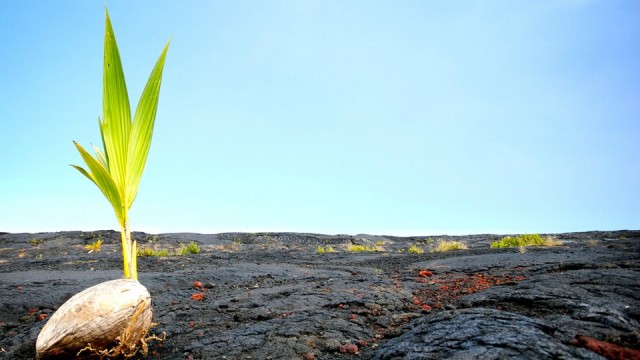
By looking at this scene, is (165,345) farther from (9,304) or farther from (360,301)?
(9,304)

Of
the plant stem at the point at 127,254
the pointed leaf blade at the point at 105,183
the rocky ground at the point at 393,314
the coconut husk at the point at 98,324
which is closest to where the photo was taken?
the rocky ground at the point at 393,314

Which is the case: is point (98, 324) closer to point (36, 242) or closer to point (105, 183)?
point (105, 183)

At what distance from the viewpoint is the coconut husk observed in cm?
283

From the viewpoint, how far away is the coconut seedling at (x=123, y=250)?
9.36ft

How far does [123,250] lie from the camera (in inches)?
127

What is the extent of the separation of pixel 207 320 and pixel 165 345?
61 cm

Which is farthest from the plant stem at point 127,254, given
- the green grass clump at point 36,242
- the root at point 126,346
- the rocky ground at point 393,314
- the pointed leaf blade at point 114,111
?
the green grass clump at point 36,242

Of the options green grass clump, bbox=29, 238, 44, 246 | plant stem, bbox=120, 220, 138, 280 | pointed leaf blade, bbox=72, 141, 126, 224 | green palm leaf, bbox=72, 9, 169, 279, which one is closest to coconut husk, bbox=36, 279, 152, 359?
plant stem, bbox=120, 220, 138, 280

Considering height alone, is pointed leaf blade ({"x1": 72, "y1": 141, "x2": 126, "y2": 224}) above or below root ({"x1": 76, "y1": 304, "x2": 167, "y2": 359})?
above

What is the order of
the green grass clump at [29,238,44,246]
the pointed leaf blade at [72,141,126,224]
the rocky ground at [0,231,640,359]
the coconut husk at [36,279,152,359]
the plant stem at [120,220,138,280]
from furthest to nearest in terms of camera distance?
1. the green grass clump at [29,238,44,246]
2. the plant stem at [120,220,138,280]
3. the pointed leaf blade at [72,141,126,224]
4. the coconut husk at [36,279,152,359]
5. the rocky ground at [0,231,640,359]

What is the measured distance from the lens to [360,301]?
13.4 ft

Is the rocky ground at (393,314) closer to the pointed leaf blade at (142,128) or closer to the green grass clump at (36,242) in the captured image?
the pointed leaf blade at (142,128)

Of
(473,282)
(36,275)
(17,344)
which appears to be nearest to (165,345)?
(17,344)

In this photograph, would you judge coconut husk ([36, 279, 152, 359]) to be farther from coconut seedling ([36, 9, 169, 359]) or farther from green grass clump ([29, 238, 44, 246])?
green grass clump ([29, 238, 44, 246])
